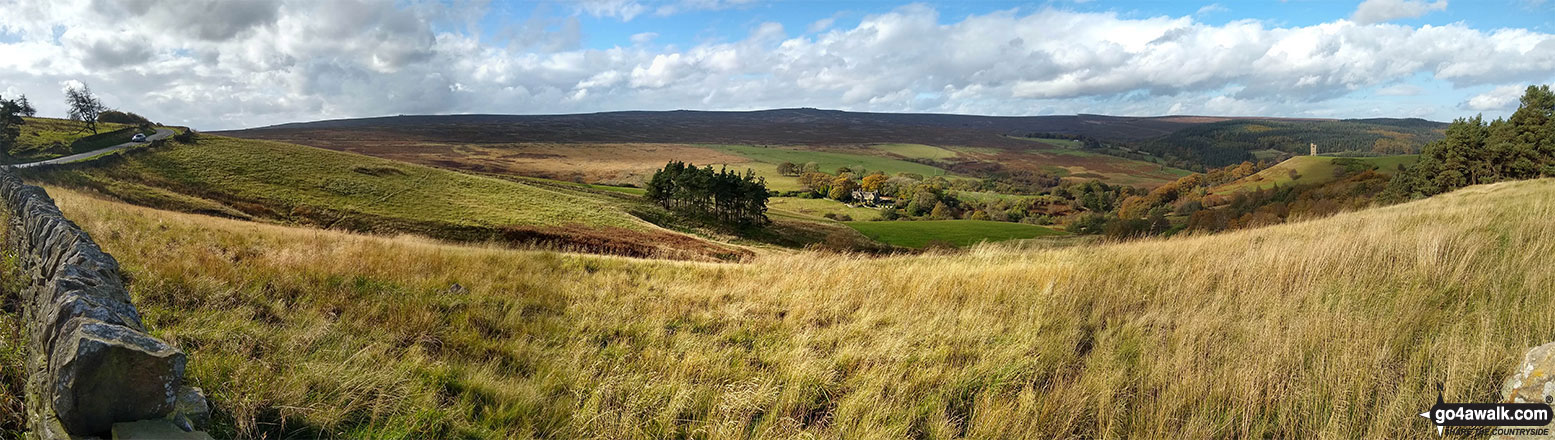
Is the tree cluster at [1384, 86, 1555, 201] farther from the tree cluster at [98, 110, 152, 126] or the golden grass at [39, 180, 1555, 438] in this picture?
the tree cluster at [98, 110, 152, 126]

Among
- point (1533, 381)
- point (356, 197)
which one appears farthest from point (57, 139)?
point (1533, 381)

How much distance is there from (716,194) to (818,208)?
30.2 m

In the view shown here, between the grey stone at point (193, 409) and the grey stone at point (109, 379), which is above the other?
the grey stone at point (109, 379)

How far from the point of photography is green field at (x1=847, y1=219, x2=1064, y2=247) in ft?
214

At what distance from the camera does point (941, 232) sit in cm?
7219

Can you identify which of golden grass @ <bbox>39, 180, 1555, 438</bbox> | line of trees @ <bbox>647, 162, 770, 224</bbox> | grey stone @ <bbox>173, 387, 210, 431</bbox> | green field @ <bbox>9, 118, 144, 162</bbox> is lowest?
line of trees @ <bbox>647, 162, 770, 224</bbox>

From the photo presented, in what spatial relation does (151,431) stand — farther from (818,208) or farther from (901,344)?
(818,208)

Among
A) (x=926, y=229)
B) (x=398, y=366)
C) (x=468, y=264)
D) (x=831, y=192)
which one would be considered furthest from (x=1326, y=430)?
(x=831, y=192)

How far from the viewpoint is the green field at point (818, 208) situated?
91.8 metres

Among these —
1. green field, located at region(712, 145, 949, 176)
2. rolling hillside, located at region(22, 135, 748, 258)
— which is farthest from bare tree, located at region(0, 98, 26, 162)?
green field, located at region(712, 145, 949, 176)

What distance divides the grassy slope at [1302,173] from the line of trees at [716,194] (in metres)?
95.6

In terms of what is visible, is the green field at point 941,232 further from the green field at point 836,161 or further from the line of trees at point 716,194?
the green field at point 836,161

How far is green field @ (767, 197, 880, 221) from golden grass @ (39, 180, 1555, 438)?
82138 mm

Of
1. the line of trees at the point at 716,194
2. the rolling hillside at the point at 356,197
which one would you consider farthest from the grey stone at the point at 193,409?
Result: the line of trees at the point at 716,194
